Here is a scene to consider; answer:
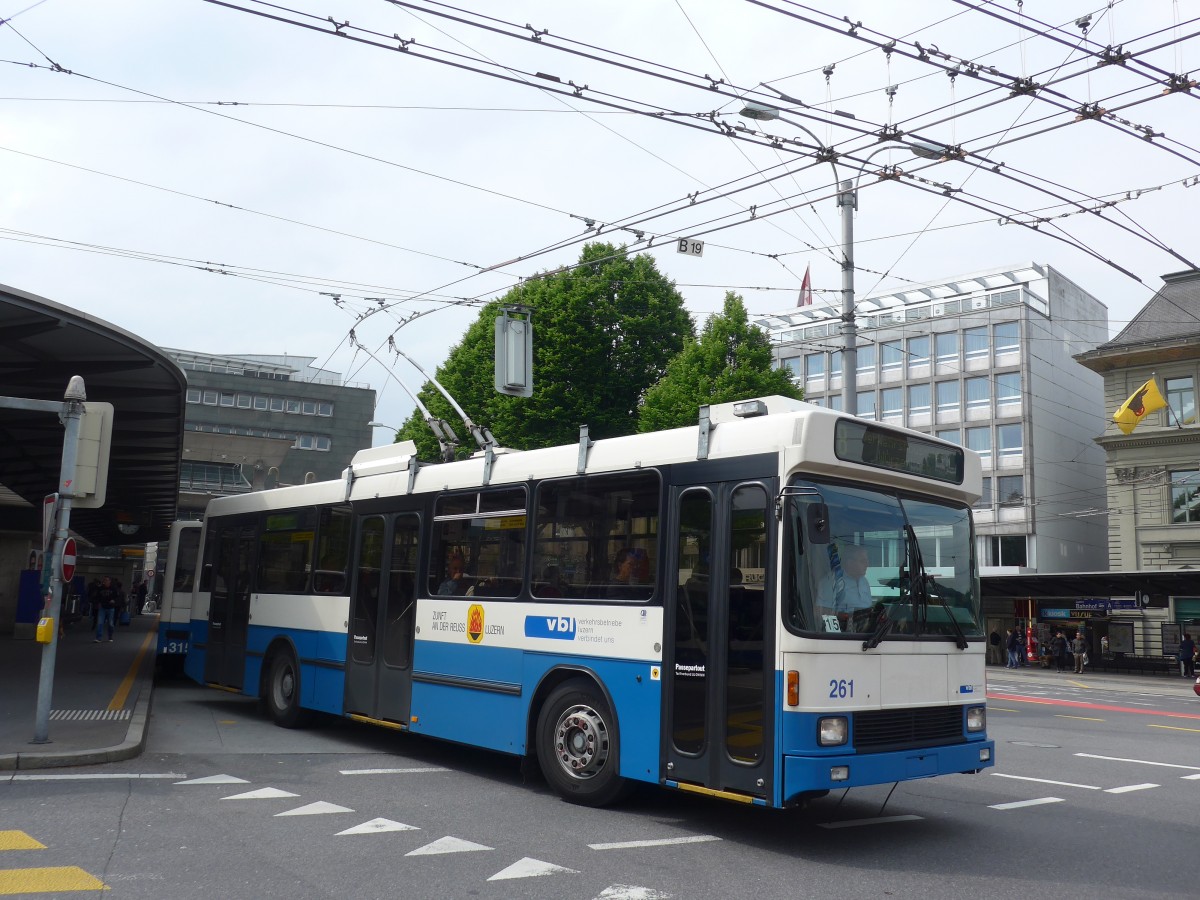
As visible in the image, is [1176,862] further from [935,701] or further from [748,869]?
[748,869]

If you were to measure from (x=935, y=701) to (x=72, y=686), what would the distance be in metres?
13.3

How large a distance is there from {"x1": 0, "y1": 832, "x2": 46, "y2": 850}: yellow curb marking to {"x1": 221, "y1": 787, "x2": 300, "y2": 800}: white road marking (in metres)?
1.77

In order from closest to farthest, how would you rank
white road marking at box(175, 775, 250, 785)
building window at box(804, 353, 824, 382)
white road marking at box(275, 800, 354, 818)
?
1. white road marking at box(275, 800, 354, 818)
2. white road marking at box(175, 775, 250, 785)
3. building window at box(804, 353, 824, 382)

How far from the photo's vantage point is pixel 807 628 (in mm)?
7426

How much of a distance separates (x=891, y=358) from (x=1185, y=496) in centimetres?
1874

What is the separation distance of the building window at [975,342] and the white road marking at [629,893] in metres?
52.7

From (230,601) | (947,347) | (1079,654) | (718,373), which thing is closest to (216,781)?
(230,601)

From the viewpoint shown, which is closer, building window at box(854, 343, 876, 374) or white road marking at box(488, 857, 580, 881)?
white road marking at box(488, 857, 580, 881)

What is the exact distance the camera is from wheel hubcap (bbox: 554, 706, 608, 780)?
872 centimetres

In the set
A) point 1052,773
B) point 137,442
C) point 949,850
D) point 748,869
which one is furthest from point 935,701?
point 137,442

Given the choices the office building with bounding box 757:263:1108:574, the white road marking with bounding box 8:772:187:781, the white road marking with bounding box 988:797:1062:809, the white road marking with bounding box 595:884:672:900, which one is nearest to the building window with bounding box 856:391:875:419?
the office building with bounding box 757:263:1108:574

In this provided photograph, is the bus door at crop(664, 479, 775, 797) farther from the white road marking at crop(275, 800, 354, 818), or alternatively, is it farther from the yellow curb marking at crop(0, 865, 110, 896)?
the yellow curb marking at crop(0, 865, 110, 896)

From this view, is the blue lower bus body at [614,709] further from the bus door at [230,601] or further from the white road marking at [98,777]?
the white road marking at [98,777]

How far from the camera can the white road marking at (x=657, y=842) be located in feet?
24.2
